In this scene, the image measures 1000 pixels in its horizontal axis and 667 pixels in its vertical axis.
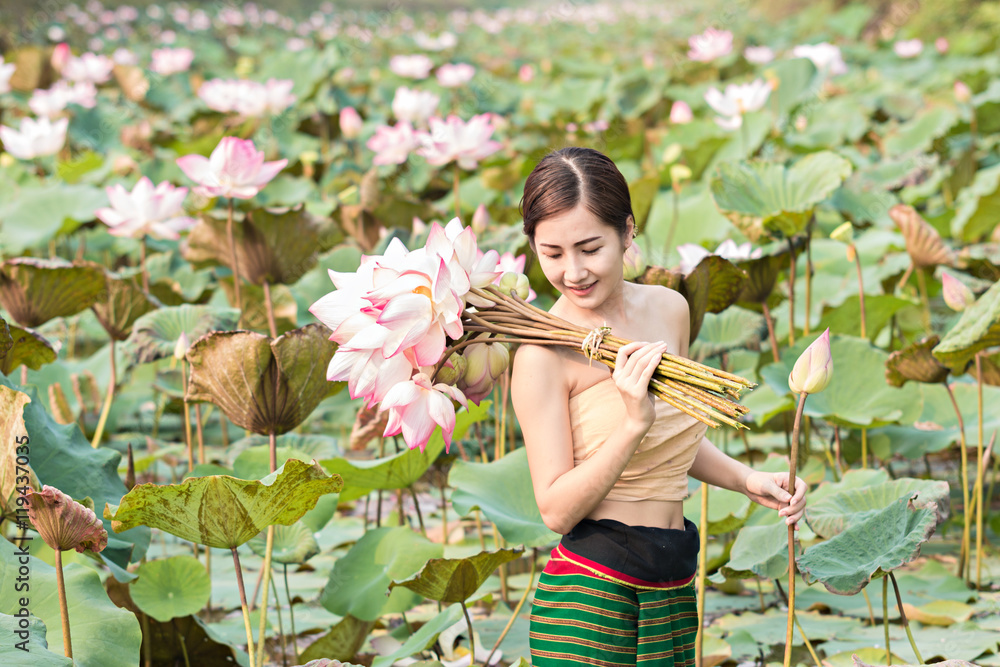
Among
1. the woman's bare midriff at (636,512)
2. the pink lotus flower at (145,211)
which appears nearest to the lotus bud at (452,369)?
the woman's bare midriff at (636,512)

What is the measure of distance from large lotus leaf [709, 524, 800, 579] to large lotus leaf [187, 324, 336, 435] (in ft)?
2.72

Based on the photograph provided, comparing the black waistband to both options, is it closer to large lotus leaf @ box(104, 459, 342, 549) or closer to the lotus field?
the lotus field

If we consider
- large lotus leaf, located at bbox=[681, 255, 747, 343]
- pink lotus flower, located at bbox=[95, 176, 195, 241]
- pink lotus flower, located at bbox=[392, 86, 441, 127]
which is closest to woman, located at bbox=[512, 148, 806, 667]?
large lotus leaf, located at bbox=[681, 255, 747, 343]

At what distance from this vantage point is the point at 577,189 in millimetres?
1213

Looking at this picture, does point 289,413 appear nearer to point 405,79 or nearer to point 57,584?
point 57,584

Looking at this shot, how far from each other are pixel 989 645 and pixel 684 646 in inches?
33.4

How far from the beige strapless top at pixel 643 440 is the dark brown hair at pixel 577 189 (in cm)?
23

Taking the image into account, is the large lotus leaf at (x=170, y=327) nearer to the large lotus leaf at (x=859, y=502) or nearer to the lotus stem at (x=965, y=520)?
the large lotus leaf at (x=859, y=502)

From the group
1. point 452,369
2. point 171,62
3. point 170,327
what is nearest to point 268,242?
point 170,327

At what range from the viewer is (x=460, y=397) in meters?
1.15

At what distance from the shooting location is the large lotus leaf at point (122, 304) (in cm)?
230

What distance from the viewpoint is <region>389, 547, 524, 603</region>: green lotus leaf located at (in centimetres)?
155

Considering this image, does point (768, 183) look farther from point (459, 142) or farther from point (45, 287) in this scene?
point (45, 287)

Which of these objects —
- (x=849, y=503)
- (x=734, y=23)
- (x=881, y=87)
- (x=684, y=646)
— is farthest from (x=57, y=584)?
(x=734, y=23)
